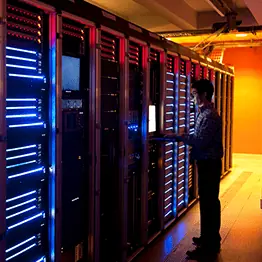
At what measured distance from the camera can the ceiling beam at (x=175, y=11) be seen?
6.34 m

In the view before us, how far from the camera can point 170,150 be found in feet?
16.6

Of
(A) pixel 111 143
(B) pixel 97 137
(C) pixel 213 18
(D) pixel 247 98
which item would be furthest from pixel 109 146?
(D) pixel 247 98

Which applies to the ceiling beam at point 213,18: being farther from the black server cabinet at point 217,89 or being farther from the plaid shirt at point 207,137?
the plaid shirt at point 207,137

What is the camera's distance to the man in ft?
13.4

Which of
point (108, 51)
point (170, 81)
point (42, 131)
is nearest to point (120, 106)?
point (108, 51)

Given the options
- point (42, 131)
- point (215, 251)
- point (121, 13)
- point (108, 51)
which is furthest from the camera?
point (121, 13)

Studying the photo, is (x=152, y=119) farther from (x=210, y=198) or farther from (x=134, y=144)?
(x=210, y=198)

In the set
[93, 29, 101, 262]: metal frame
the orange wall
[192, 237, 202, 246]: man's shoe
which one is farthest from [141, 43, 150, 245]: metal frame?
the orange wall

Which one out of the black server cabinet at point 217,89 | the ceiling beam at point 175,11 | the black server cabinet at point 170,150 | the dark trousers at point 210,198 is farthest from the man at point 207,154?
the black server cabinet at point 217,89

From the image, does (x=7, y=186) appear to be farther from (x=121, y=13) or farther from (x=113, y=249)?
(x=121, y=13)

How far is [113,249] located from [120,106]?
1.21 m

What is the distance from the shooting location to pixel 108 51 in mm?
3520

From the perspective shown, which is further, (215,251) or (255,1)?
(255,1)

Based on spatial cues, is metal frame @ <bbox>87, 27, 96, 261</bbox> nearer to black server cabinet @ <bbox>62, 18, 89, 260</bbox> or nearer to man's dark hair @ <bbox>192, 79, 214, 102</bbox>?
black server cabinet @ <bbox>62, 18, 89, 260</bbox>
